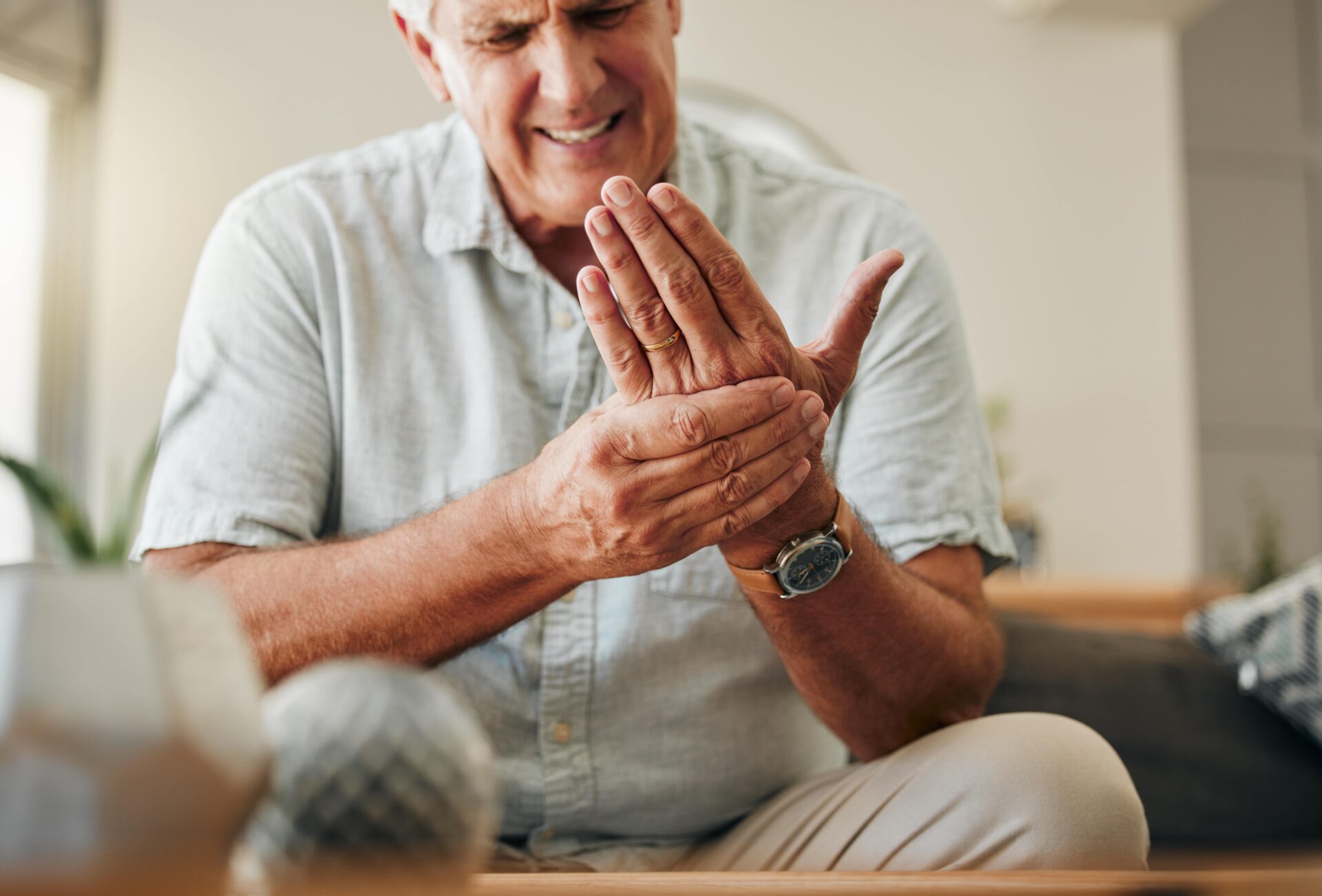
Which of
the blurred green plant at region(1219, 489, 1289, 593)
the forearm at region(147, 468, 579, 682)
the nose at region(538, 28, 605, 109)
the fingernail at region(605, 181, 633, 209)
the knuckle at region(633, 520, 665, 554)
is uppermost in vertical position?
the nose at region(538, 28, 605, 109)

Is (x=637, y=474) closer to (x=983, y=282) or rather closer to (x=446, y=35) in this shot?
(x=446, y=35)

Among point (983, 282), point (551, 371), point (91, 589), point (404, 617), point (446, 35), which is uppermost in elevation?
point (446, 35)

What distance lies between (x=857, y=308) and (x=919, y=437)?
13.2 inches

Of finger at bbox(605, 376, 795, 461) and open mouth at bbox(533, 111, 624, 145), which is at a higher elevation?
open mouth at bbox(533, 111, 624, 145)

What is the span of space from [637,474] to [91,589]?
1.77 ft

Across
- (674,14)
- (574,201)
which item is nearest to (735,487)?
(574,201)

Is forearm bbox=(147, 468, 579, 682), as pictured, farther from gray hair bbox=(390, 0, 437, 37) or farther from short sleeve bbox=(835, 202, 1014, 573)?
gray hair bbox=(390, 0, 437, 37)

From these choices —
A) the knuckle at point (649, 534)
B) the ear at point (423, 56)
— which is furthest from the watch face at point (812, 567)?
the ear at point (423, 56)

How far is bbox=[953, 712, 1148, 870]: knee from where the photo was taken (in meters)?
0.85

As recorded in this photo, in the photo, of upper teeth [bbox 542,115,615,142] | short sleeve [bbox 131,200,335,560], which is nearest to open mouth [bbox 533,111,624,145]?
upper teeth [bbox 542,115,615,142]

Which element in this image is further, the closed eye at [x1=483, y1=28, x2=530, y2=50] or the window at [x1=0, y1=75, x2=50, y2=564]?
the window at [x1=0, y1=75, x2=50, y2=564]

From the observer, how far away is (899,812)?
3.11 ft

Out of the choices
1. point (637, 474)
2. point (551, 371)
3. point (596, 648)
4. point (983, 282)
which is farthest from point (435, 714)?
point (983, 282)

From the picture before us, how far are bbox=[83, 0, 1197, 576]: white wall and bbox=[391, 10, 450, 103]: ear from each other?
227 centimetres
